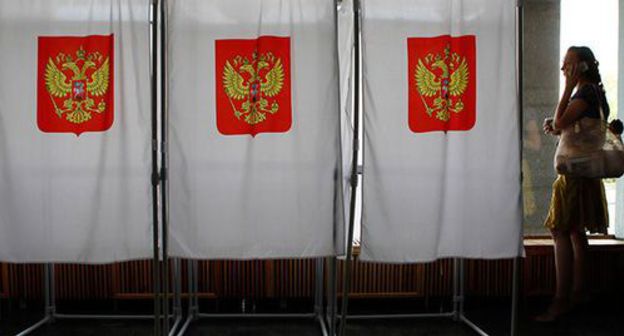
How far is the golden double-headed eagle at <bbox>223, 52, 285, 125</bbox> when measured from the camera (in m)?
2.81

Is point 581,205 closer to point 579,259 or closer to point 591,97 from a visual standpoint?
point 579,259

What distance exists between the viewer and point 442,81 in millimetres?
2844

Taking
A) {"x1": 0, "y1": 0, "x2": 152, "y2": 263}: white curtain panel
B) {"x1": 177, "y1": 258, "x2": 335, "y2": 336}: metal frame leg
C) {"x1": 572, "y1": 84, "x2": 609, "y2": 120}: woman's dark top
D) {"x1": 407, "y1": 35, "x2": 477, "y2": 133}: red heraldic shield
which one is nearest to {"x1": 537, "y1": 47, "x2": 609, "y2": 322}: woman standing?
{"x1": 572, "y1": 84, "x2": 609, "y2": 120}: woman's dark top

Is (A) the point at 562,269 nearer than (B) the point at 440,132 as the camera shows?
No

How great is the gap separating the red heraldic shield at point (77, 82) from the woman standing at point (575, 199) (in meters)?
2.47

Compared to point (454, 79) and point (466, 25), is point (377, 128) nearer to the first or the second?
point (454, 79)

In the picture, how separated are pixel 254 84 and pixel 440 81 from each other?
0.93 m

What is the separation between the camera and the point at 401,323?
11.4ft

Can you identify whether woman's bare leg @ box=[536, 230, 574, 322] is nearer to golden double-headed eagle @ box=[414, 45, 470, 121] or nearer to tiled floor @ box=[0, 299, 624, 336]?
tiled floor @ box=[0, 299, 624, 336]

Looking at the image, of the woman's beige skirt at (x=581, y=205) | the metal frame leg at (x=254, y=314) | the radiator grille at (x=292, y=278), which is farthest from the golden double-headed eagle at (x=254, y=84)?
the woman's beige skirt at (x=581, y=205)

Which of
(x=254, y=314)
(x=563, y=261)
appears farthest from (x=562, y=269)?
(x=254, y=314)

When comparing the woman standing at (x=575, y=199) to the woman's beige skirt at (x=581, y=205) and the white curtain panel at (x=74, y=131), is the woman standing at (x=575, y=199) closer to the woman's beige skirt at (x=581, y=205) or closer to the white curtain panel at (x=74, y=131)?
the woman's beige skirt at (x=581, y=205)

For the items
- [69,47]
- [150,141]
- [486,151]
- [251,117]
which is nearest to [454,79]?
[486,151]

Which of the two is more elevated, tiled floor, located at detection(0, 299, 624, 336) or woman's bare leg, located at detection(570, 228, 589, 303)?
woman's bare leg, located at detection(570, 228, 589, 303)
